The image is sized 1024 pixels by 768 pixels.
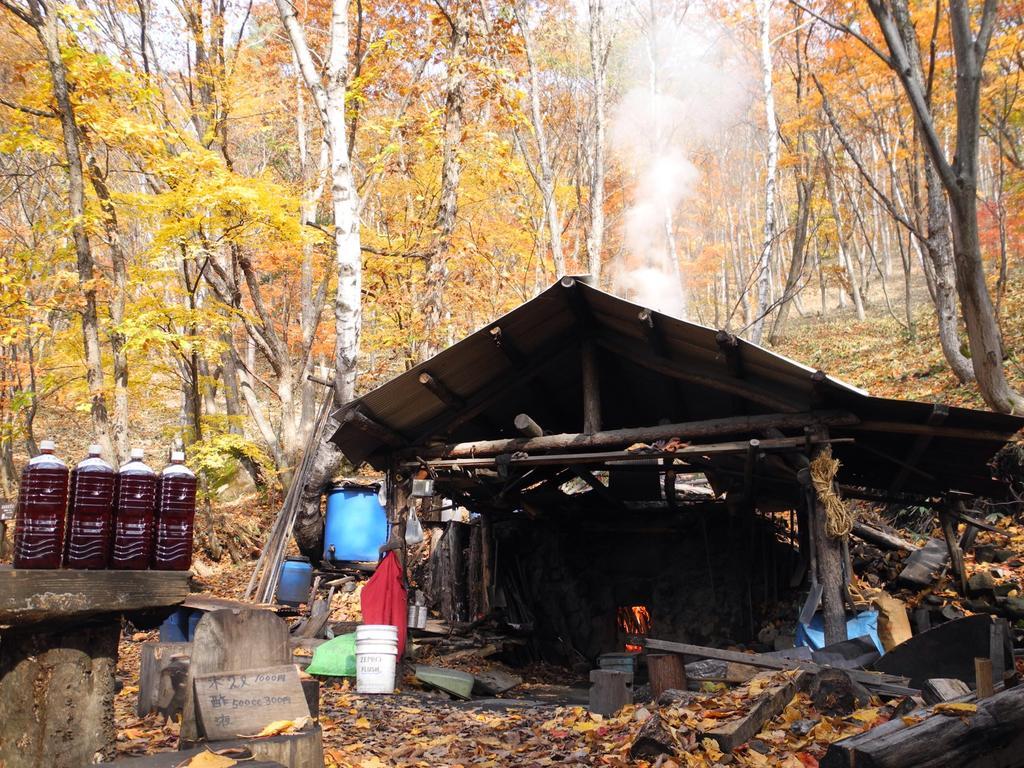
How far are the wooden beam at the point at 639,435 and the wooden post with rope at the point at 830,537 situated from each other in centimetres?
27

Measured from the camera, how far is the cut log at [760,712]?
5.02 meters

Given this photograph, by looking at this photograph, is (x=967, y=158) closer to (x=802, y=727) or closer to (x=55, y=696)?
(x=802, y=727)

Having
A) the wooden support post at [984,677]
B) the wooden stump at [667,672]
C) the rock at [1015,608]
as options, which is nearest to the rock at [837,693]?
the wooden support post at [984,677]

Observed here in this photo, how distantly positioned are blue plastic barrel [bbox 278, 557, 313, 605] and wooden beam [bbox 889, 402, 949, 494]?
9.09m

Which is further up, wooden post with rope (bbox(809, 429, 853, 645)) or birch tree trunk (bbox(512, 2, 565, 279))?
birch tree trunk (bbox(512, 2, 565, 279))

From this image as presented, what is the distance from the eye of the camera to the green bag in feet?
30.3

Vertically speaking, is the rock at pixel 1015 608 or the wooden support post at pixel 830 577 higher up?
the wooden support post at pixel 830 577

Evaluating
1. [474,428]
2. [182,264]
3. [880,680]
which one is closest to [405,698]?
[474,428]

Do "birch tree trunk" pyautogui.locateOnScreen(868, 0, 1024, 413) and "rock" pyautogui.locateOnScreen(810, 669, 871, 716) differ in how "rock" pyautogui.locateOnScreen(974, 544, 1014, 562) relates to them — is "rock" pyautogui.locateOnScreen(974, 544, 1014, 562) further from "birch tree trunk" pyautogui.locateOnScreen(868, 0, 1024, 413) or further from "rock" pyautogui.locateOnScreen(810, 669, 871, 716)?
"rock" pyautogui.locateOnScreen(810, 669, 871, 716)

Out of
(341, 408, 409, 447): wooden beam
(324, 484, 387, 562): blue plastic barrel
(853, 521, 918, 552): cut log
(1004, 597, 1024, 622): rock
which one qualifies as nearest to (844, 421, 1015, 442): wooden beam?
(1004, 597, 1024, 622): rock

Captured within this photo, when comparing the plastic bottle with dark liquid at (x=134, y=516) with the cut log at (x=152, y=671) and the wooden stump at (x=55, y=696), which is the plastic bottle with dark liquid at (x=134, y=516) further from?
the cut log at (x=152, y=671)

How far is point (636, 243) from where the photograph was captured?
1204 inches

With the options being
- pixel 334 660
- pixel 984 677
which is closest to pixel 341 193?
pixel 334 660

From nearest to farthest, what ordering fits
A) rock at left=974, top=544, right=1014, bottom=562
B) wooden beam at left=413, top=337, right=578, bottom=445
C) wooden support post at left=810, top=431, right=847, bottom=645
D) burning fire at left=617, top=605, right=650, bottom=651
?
wooden support post at left=810, top=431, right=847, bottom=645
wooden beam at left=413, top=337, right=578, bottom=445
rock at left=974, top=544, right=1014, bottom=562
burning fire at left=617, top=605, right=650, bottom=651
